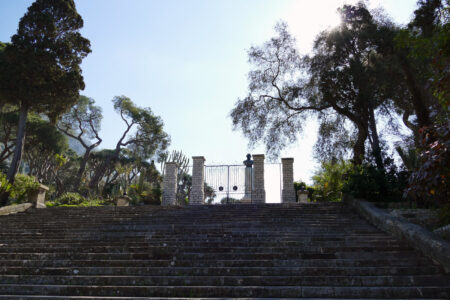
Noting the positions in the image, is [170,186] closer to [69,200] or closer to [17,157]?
[69,200]

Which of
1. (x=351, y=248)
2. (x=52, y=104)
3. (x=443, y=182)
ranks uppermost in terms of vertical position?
(x=52, y=104)

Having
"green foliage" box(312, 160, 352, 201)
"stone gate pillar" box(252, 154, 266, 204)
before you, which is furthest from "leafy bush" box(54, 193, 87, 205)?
"green foliage" box(312, 160, 352, 201)

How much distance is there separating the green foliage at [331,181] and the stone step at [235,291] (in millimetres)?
9009

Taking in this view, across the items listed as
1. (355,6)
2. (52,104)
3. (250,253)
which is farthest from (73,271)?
(355,6)

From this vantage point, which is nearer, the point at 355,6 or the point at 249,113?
the point at 355,6

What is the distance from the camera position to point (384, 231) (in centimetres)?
757

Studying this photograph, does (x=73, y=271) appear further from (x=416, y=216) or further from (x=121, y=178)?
(x=121, y=178)

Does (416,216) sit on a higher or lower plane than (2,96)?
lower

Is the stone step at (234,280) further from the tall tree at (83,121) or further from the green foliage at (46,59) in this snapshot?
the tall tree at (83,121)

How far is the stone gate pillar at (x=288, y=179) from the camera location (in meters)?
14.6

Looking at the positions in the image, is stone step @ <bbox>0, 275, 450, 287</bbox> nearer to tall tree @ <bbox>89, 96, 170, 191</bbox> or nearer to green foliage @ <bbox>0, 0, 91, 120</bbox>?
green foliage @ <bbox>0, 0, 91, 120</bbox>

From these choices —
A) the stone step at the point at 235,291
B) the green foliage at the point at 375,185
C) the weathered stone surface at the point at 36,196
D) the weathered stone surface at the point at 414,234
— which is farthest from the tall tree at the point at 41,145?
the weathered stone surface at the point at 414,234

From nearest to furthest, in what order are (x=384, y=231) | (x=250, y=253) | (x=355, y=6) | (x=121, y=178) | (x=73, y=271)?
(x=73, y=271), (x=250, y=253), (x=384, y=231), (x=355, y=6), (x=121, y=178)

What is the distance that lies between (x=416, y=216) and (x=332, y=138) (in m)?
6.41
